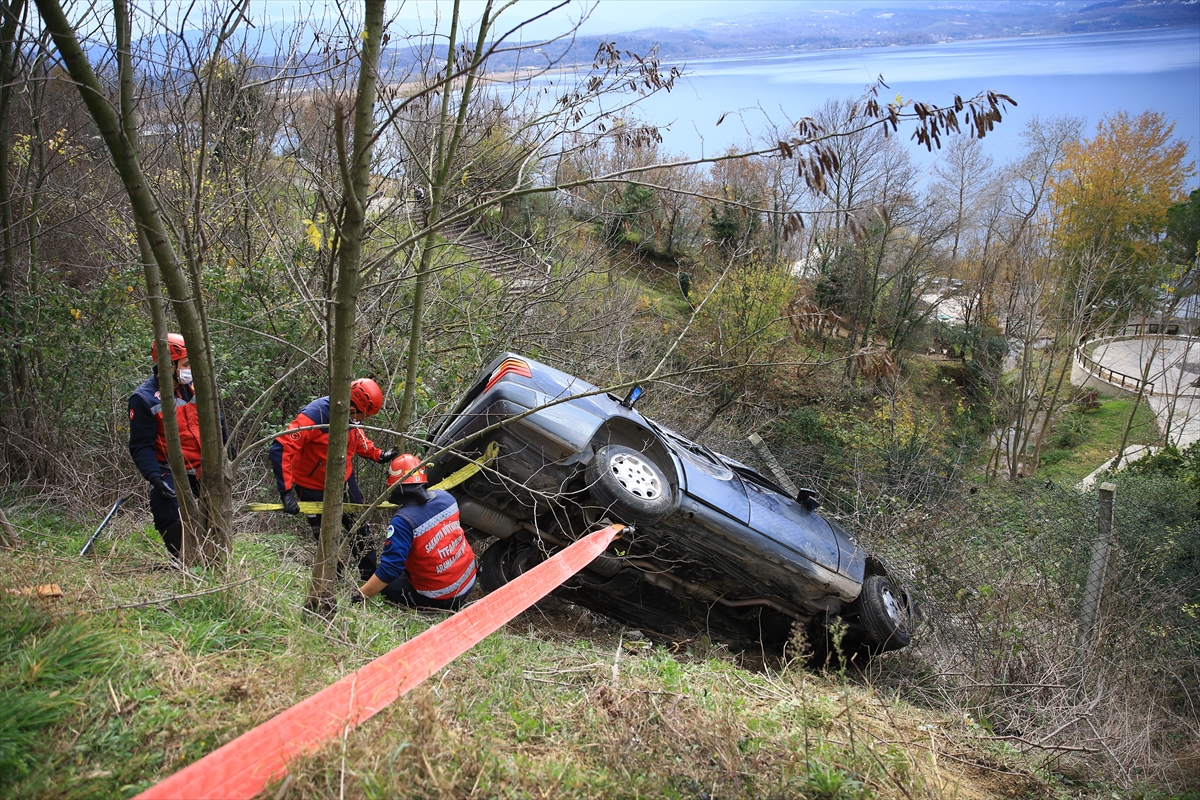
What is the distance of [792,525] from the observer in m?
5.36

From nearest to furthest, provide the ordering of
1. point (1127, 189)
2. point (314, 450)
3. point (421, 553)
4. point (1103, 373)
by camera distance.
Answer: point (421, 553)
point (314, 450)
point (1103, 373)
point (1127, 189)

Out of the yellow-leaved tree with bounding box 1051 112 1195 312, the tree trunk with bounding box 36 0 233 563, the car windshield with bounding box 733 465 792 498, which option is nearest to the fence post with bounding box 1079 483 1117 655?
the car windshield with bounding box 733 465 792 498

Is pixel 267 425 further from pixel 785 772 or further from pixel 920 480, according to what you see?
pixel 920 480

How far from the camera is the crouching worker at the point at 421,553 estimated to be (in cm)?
394

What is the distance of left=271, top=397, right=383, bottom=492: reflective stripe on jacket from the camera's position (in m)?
4.54

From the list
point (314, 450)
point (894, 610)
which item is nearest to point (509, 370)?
point (314, 450)

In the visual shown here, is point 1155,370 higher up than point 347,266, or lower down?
lower down

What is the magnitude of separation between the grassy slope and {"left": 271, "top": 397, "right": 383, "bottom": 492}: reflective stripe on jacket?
34.0 inches

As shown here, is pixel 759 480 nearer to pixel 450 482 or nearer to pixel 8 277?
pixel 450 482

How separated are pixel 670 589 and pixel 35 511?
4736 mm

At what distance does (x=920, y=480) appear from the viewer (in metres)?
8.45

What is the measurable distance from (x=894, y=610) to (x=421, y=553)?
3.65m

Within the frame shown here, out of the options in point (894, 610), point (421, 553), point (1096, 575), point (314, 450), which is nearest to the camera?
point (421, 553)

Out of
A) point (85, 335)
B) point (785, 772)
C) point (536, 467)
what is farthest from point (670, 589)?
point (85, 335)
